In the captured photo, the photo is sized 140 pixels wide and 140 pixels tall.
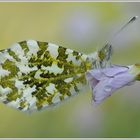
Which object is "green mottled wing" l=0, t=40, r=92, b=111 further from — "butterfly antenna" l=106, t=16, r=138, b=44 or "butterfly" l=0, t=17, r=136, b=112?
"butterfly antenna" l=106, t=16, r=138, b=44

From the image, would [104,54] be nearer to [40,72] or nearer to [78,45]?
[78,45]

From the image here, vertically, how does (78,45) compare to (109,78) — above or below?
above

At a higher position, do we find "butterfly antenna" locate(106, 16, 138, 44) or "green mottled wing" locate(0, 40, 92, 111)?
"butterfly antenna" locate(106, 16, 138, 44)

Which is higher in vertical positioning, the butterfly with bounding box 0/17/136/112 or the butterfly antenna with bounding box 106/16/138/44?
the butterfly antenna with bounding box 106/16/138/44

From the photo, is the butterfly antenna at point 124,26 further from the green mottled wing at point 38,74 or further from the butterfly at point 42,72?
the green mottled wing at point 38,74

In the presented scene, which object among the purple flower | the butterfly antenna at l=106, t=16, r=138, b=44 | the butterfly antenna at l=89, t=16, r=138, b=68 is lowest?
the purple flower

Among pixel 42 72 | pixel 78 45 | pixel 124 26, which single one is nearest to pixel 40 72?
pixel 42 72

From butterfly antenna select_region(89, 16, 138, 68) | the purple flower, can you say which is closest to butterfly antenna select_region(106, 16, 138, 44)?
butterfly antenna select_region(89, 16, 138, 68)
